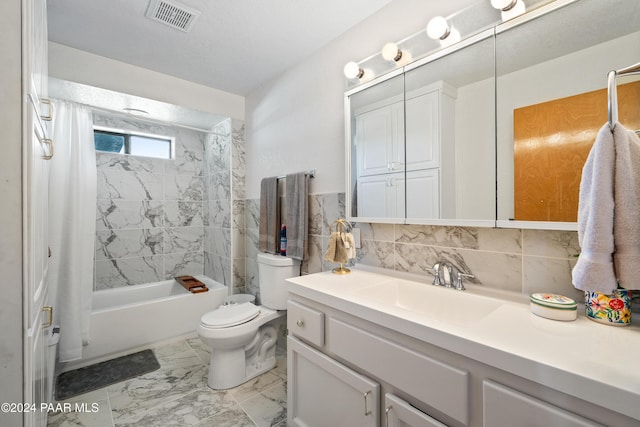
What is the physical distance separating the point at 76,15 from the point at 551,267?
2.92m

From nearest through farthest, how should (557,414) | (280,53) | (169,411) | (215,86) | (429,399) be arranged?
1. (557,414)
2. (429,399)
3. (169,411)
4. (280,53)
5. (215,86)

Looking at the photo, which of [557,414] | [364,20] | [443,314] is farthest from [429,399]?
[364,20]

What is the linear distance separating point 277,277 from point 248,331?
0.42 metres

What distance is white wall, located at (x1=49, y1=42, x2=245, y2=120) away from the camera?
206 centimetres

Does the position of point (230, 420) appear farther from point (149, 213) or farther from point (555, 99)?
point (149, 213)

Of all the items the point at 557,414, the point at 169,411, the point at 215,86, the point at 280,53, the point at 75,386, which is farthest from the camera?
the point at 215,86

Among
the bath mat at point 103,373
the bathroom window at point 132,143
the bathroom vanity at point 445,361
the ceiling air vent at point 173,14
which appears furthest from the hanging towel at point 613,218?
the bathroom window at point 132,143

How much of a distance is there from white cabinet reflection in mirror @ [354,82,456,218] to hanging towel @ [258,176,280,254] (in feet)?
2.93

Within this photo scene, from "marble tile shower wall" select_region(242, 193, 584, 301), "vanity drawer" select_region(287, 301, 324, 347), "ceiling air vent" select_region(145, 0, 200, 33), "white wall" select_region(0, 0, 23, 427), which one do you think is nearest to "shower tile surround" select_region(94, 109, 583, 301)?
"marble tile shower wall" select_region(242, 193, 584, 301)

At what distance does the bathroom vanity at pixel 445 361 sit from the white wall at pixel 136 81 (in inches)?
86.3

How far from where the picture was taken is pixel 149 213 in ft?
10.3

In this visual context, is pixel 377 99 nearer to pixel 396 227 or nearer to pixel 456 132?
pixel 456 132

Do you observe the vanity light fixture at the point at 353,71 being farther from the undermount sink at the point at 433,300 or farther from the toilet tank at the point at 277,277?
the toilet tank at the point at 277,277

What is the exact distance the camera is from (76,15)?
5.73ft
